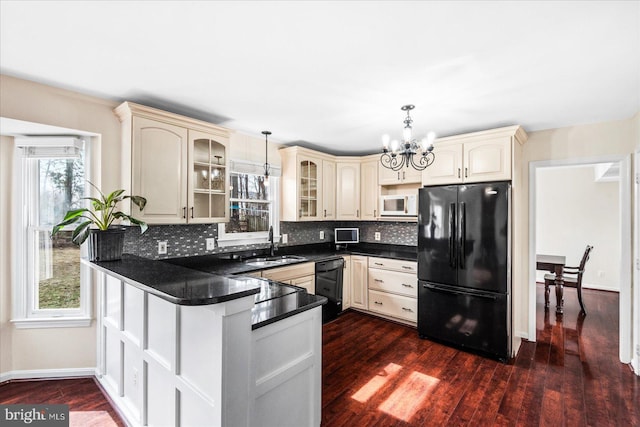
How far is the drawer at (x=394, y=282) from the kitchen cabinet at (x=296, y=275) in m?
0.89

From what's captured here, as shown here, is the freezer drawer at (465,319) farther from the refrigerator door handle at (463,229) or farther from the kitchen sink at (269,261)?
the kitchen sink at (269,261)

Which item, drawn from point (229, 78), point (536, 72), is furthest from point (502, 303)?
point (229, 78)

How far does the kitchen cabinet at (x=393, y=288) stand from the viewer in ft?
12.4

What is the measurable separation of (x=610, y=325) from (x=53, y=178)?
6.52m

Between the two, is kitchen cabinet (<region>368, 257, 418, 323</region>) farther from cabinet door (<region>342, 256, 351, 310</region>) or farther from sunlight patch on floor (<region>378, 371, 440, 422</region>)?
sunlight patch on floor (<region>378, 371, 440, 422</region>)

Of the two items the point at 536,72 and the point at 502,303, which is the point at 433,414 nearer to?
the point at 502,303

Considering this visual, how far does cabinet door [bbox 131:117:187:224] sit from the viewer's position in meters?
2.50

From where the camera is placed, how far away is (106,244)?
2213 millimetres

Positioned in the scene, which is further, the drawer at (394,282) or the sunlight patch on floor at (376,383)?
the drawer at (394,282)

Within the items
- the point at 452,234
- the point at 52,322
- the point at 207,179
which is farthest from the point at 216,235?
the point at 452,234

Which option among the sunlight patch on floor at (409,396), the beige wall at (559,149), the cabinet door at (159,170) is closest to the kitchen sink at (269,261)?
the cabinet door at (159,170)

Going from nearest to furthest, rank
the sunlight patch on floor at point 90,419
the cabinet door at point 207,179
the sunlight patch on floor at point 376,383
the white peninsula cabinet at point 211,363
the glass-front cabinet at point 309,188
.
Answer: the white peninsula cabinet at point 211,363 < the sunlight patch on floor at point 90,419 < the sunlight patch on floor at point 376,383 < the cabinet door at point 207,179 < the glass-front cabinet at point 309,188

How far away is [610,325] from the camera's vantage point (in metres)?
3.96

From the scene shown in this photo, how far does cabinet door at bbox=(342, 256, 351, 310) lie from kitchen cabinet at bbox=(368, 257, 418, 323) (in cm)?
30
